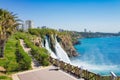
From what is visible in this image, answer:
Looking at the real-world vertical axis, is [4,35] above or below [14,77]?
above

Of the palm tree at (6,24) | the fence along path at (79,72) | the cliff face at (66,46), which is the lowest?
the cliff face at (66,46)

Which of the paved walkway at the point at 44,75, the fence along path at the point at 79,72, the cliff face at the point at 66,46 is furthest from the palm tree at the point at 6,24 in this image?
the cliff face at the point at 66,46

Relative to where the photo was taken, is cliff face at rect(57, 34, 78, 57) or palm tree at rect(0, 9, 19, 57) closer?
palm tree at rect(0, 9, 19, 57)

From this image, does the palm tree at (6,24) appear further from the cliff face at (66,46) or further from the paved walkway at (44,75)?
the cliff face at (66,46)

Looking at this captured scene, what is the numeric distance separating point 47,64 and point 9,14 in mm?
10932

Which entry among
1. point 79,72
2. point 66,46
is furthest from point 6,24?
point 66,46

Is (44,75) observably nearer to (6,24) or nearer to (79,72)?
(79,72)

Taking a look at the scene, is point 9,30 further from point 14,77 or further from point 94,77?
point 94,77

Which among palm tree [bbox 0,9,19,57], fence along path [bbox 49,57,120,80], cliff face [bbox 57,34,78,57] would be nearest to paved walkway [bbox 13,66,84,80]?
fence along path [bbox 49,57,120,80]

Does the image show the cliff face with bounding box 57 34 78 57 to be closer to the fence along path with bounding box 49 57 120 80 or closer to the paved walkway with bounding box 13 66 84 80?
the fence along path with bounding box 49 57 120 80

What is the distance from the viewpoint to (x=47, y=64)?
3309 cm

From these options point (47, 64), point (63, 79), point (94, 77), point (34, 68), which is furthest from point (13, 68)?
point (94, 77)

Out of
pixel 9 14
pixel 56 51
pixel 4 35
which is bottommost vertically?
pixel 56 51

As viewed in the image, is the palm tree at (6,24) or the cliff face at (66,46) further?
the cliff face at (66,46)
